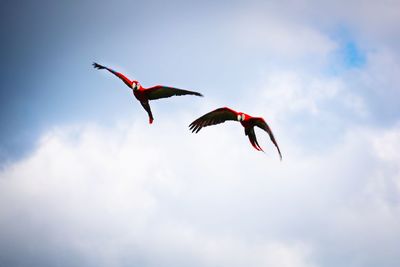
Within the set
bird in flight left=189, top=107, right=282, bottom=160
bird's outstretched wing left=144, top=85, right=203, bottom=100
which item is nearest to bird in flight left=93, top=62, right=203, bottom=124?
bird's outstretched wing left=144, top=85, right=203, bottom=100

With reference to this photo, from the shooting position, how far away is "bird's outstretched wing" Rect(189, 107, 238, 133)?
119ft

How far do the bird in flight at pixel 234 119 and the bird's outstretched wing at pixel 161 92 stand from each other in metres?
3.50

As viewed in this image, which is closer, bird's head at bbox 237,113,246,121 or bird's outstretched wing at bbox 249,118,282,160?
bird's outstretched wing at bbox 249,118,282,160

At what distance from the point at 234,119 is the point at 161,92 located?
5.78m

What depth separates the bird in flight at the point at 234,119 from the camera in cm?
3359

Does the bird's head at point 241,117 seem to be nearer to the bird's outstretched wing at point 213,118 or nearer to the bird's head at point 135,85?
the bird's outstretched wing at point 213,118

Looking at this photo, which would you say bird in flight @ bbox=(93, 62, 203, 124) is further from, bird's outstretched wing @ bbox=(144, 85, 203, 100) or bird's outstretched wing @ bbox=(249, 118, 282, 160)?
bird's outstretched wing @ bbox=(249, 118, 282, 160)

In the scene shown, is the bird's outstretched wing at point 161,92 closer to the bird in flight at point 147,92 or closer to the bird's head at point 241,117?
the bird in flight at point 147,92

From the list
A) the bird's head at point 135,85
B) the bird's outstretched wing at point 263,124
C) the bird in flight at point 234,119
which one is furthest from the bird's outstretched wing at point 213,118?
the bird's head at point 135,85

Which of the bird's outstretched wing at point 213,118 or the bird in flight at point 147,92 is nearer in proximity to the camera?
the bird in flight at point 147,92

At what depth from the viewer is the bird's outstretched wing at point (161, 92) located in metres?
32.9

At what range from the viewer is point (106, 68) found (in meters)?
34.5

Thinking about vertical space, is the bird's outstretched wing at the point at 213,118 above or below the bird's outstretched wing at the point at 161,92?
above

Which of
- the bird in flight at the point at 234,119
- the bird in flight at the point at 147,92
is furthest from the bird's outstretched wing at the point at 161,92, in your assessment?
the bird in flight at the point at 234,119
